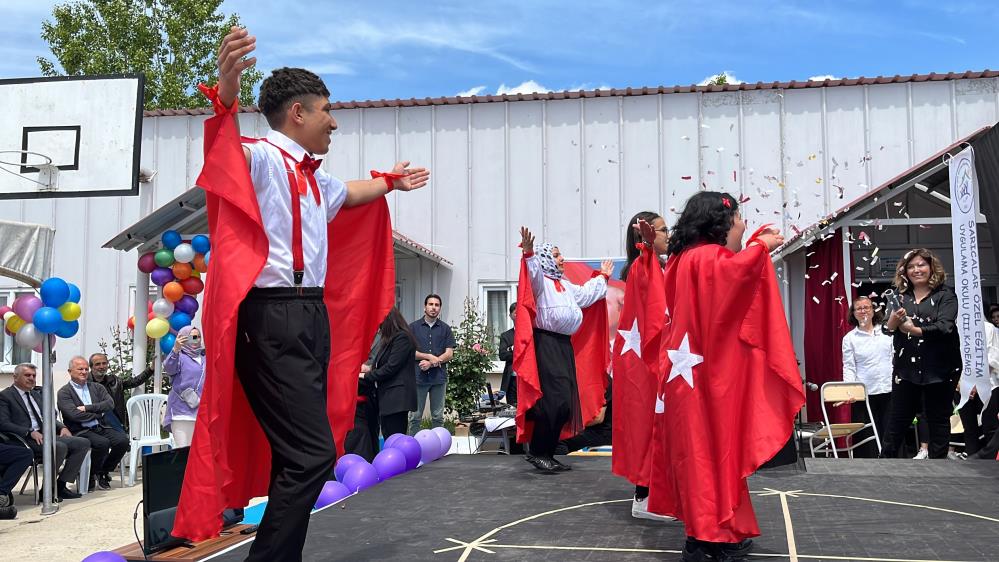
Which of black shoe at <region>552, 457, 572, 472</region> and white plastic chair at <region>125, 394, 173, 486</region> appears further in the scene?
white plastic chair at <region>125, 394, 173, 486</region>

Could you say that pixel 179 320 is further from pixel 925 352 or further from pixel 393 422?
A: pixel 925 352

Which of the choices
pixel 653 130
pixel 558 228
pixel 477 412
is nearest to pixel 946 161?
pixel 653 130

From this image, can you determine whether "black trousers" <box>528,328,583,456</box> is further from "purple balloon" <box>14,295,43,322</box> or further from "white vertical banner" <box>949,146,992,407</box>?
"purple balloon" <box>14,295,43,322</box>

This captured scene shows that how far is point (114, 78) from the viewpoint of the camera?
10.4 meters

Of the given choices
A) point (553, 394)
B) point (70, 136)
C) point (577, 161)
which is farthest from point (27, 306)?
point (577, 161)

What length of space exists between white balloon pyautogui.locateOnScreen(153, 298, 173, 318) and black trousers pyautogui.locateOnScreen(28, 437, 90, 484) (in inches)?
70.0

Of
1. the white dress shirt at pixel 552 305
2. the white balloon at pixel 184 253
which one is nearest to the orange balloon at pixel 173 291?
the white balloon at pixel 184 253

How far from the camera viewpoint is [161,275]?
967cm

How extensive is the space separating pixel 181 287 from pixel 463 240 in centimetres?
448

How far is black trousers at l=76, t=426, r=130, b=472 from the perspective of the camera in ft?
28.3

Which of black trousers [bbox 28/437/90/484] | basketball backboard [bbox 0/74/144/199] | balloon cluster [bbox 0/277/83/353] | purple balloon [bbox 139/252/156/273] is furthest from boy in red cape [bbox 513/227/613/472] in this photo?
basketball backboard [bbox 0/74/144/199]

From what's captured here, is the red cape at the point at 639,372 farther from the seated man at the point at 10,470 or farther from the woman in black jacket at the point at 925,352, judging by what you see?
the seated man at the point at 10,470

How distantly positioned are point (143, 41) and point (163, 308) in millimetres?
15746

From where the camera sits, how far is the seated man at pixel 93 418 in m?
8.55
